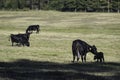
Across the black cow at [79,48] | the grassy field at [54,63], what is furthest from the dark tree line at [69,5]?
the black cow at [79,48]

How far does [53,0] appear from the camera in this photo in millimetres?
108438

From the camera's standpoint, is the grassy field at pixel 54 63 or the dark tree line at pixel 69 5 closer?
the grassy field at pixel 54 63

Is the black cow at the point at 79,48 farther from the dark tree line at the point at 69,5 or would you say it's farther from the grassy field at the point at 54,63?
the dark tree line at the point at 69,5

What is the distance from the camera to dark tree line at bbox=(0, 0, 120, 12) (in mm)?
99738

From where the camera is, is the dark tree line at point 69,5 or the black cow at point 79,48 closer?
the black cow at point 79,48

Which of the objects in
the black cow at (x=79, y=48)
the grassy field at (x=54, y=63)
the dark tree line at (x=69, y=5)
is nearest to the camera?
the grassy field at (x=54, y=63)

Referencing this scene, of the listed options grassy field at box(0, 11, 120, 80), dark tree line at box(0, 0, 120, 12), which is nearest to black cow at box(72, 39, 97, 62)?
grassy field at box(0, 11, 120, 80)

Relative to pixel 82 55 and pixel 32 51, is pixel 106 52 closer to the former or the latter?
pixel 32 51

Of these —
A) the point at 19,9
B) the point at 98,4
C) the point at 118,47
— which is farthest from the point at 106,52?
the point at 19,9

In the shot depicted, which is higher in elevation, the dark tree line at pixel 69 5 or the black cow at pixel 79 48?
the black cow at pixel 79 48

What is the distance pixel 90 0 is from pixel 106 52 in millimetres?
71956

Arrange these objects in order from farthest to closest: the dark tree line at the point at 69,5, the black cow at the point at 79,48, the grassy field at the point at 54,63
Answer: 1. the dark tree line at the point at 69,5
2. the black cow at the point at 79,48
3. the grassy field at the point at 54,63

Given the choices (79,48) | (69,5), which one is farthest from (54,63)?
(69,5)

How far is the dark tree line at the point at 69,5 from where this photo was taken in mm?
99738
